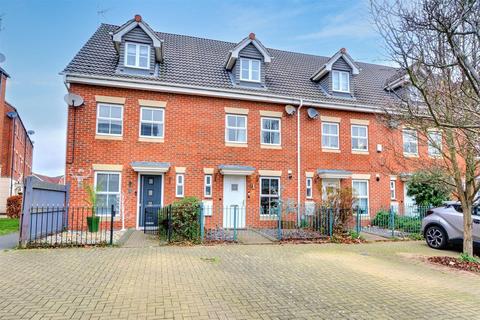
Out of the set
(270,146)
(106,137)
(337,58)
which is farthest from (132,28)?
(337,58)

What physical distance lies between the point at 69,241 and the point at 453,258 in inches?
438

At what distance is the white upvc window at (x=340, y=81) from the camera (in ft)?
55.9

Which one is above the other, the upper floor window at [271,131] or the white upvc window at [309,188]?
the upper floor window at [271,131]

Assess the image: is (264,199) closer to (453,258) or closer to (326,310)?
(453,258)

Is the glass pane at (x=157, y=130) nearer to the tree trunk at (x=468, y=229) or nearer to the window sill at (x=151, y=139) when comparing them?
the window sill at (x=151, y=139)

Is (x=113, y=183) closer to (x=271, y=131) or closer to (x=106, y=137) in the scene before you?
(x=106, y=137)

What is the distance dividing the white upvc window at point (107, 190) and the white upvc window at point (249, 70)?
735 centimetres

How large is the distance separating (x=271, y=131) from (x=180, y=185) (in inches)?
197

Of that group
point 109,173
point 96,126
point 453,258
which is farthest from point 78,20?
point 453,258

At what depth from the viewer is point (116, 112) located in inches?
532

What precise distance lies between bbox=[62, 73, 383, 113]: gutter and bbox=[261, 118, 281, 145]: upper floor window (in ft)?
3.10

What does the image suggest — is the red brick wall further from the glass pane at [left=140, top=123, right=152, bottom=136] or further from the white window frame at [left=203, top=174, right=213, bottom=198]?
the glass pane at [left=140, top=123, right=152, bottom=136]

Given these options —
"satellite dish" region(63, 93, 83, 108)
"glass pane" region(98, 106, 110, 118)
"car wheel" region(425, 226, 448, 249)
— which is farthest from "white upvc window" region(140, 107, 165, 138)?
"car wheel" region(425, 226, 448, 249)

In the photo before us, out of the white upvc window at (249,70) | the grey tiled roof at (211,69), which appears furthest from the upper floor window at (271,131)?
the white upvc window at (249,70)
